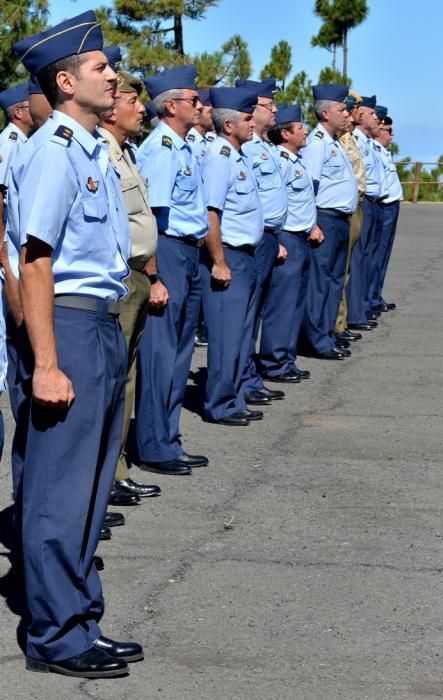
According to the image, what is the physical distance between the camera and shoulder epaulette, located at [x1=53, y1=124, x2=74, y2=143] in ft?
14.6

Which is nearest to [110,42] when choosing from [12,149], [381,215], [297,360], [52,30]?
[381,215]

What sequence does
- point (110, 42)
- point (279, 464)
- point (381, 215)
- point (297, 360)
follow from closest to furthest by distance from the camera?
point (279, 464)
point (297, 360)
point (381, 215)
point (110, 42)

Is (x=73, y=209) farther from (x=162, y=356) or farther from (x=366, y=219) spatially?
(x=366, y=219)

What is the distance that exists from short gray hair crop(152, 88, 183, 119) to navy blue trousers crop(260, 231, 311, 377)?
2.80 m

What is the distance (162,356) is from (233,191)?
150 centimetres

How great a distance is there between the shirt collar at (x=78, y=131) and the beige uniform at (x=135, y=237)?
1.86 metres

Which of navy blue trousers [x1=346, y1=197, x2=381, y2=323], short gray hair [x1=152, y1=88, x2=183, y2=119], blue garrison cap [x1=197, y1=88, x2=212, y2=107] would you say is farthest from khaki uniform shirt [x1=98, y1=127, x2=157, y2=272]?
navy blue trousers [x1=346, y1=197, x2=381, y2=323]

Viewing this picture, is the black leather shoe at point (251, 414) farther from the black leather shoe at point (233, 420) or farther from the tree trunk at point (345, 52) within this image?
the tree trunk at point (345, 52)

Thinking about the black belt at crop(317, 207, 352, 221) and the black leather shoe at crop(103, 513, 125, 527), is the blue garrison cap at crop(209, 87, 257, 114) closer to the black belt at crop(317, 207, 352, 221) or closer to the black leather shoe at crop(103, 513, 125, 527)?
the black belt at crop(317, 207, 352, 221)

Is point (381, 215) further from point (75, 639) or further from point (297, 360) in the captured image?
point (75, 639)

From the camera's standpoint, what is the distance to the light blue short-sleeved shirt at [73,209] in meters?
4.37

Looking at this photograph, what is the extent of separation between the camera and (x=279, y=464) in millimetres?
7734

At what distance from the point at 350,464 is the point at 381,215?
Answer: 6.29m

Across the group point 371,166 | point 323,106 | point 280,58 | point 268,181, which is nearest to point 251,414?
point 268,181
